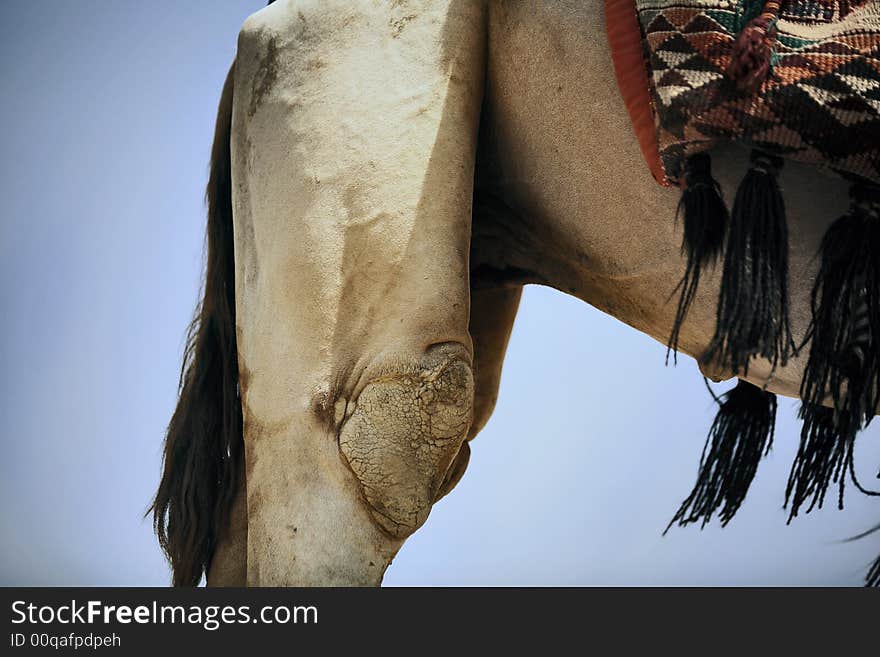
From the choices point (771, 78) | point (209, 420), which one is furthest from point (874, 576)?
point (209, 420)

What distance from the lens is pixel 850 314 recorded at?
3.51 feet

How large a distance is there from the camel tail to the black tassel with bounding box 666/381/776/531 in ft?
2.00

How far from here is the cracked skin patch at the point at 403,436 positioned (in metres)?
1.19

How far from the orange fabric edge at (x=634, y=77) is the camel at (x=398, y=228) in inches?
1.6

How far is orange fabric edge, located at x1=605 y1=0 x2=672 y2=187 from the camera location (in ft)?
3.76

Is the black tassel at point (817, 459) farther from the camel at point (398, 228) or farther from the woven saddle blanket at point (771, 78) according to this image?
the woven saddle blanket at point (771, 78)

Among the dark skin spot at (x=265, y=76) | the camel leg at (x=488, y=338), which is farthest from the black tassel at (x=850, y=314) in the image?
the dark skin spot at (x=265, y=76)

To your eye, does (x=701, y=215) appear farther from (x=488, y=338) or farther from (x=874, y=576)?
(x=488, y=338)

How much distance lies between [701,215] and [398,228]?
34 cm

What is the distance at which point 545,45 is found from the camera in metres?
1.25

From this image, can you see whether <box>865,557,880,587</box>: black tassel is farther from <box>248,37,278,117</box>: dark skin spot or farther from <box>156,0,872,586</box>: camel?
<box>248,37,278,117</box>: dark skin spot

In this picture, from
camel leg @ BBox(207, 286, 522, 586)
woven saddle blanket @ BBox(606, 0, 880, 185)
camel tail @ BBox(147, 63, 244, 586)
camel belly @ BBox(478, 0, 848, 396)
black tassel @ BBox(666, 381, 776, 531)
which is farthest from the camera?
camel leg @ BBox(207, 286, 522, 586)

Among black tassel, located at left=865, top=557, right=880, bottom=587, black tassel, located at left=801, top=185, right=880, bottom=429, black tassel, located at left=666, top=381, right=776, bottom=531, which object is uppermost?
black tassel, located at left=801, top=185, right=880, bottom=429

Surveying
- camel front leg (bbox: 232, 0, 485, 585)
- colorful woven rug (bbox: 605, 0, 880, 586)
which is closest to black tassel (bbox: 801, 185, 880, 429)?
colorful woven rug (bbox: 605, 0, 880, 586)
